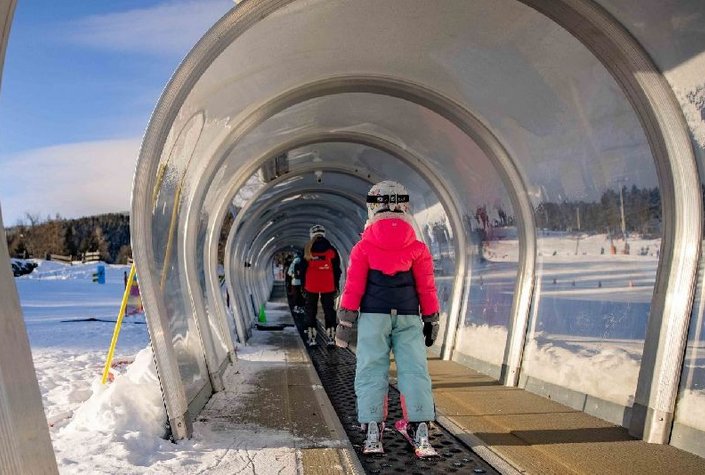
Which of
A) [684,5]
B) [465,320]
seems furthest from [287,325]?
[684,5]

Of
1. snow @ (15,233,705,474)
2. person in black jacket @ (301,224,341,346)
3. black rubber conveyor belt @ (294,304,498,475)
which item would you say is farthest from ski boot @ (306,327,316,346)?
black rubber conveyor belt @ (294,304,498,475)

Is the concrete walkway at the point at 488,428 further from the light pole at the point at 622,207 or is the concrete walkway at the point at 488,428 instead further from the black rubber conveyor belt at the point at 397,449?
the light pole at the point at 622,207

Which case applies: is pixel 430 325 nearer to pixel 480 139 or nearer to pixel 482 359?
pixel 480 139

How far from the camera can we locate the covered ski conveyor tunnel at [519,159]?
4.68m

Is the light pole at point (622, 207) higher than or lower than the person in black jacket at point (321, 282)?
higher

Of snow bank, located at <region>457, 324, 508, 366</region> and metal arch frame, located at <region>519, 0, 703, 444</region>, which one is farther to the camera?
snow bank, located at <region>457, 324, 508, 366</region>

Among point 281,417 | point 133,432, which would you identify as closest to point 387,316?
point 281,417

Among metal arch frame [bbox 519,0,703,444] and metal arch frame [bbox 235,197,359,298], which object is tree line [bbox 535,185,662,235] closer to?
metal arch frame [bbox 519,0,703,444]

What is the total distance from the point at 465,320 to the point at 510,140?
3099 mm

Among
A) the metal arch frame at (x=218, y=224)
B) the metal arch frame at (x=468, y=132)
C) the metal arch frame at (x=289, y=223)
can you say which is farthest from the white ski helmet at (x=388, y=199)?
the metal arch frame at (x=289, y=223)

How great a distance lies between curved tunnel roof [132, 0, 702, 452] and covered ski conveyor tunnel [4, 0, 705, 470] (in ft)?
0.07

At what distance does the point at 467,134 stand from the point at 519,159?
30.6 inches

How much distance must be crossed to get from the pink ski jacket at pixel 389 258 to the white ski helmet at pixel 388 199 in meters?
0.06

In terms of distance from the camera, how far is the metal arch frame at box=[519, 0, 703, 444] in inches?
185
